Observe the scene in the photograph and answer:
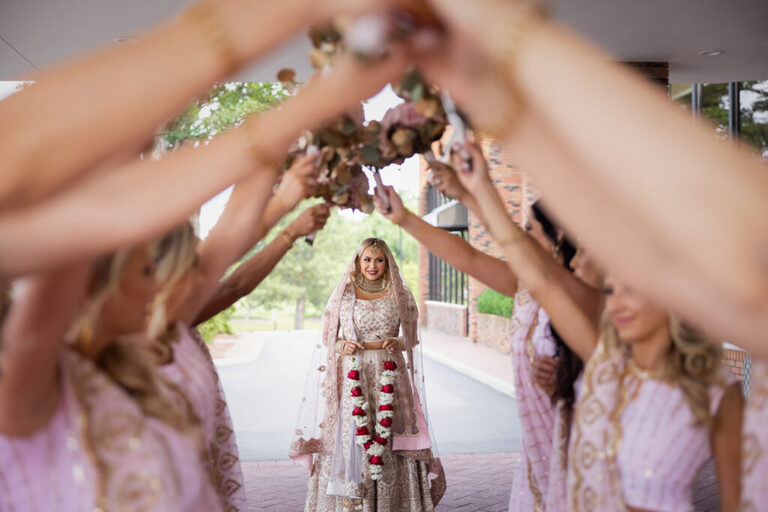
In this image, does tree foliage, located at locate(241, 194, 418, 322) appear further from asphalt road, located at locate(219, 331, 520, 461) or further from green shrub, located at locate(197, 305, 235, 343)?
asphalt road, located at locate(219, 331, 520, 461)

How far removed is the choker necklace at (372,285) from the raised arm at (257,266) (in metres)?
3.22

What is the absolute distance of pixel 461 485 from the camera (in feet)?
22.1

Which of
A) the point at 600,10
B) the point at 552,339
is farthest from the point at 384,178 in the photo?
the point at 600,10

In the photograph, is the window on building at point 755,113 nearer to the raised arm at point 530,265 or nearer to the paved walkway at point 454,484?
the paved walkway at point 454,484

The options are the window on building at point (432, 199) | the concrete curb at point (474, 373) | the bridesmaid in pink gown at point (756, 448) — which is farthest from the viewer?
the window on building at point (432, 199)

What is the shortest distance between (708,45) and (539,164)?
6514 millimetres

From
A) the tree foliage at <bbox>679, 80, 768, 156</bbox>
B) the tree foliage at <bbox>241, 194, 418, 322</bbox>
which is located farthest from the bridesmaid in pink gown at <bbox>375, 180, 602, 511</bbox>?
the tree foliage at <bbox>241, 194, 418, 322</bbox>

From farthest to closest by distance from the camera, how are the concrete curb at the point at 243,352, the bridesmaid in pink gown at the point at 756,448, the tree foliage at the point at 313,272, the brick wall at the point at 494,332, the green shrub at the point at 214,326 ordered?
the tree foliage at the point at 313,272 → the green shrub at the point at 214,326 → the brick wall at the point at 494,332 → the concrete curb at the point at 243,352 → the bridesmaid in pink gown at the point at 756,448

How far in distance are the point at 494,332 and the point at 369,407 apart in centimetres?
1396

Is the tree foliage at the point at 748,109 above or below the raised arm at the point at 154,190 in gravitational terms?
above

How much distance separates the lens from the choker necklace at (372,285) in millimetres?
6125

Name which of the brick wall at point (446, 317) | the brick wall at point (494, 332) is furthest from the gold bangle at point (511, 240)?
the brick wall at point (446, 317)

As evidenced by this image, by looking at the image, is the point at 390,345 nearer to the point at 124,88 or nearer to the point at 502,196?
the point at 124,88

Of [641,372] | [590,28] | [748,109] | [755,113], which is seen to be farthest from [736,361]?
[641,372]
